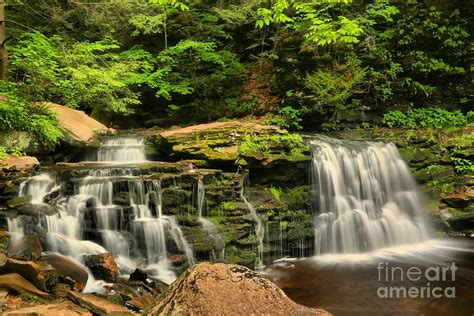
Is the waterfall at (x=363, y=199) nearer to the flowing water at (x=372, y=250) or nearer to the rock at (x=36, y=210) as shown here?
the flowing water at (x=372, y=250)

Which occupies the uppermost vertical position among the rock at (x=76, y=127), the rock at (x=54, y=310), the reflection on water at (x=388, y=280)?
the rock at (x=76, y=127)

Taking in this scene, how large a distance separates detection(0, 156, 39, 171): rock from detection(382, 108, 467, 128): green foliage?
11.2 metres

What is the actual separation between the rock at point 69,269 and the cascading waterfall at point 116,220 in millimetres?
609

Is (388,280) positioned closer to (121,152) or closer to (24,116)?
(121,152)

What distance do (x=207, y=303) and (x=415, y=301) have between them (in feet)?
15.9

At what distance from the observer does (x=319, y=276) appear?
7.41 meters

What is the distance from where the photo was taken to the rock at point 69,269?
538 centimetres

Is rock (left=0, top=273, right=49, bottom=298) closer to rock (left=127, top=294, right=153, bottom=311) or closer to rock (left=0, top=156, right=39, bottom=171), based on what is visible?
rock (left=127, top=294, right=153, bottom=311)

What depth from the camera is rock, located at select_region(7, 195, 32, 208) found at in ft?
21.9

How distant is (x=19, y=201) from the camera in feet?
22.3

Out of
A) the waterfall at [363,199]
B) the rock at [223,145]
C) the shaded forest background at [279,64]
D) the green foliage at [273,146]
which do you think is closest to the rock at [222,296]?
the rock at [223,145]

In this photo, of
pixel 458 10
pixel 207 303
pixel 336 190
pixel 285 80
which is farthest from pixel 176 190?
pixel 458 10

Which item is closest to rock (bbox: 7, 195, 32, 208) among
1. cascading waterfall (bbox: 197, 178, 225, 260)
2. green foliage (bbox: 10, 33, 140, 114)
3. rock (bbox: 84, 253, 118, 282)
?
rock (bbox: 84, 253, 118, 282)

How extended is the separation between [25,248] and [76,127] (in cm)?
555
